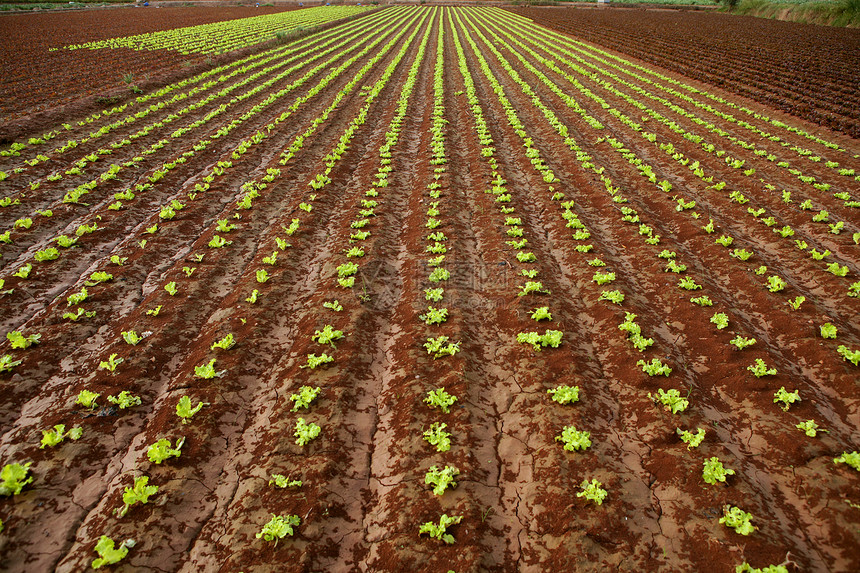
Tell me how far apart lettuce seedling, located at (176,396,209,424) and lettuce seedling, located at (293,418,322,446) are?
1.39 m

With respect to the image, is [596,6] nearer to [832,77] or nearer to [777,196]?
[832,77]

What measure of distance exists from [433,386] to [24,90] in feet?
82.2

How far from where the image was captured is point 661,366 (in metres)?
6.02

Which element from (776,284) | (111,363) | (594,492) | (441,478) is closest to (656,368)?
(594,492)

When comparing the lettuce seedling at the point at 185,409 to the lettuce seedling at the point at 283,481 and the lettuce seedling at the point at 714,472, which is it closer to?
the lettuce seedling at the point at 283,481

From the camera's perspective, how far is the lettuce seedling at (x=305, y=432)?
201 inches

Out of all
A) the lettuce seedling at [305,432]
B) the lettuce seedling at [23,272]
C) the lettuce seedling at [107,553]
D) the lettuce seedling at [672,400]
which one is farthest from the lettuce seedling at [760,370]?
the lettuce seedling at [23,272]

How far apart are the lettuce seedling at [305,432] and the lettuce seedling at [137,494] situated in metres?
1.57

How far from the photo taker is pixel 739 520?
412cm

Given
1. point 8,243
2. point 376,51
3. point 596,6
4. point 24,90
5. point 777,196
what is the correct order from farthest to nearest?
point 596,6 → point 376,51 → point 24,90 → point 777,196 → point 8,243

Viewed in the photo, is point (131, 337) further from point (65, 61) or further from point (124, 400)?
point (65, 61)

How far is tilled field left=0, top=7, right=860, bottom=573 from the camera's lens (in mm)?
4336

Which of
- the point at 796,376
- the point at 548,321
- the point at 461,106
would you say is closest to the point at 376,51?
the point at 461,106

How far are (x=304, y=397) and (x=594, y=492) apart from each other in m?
3.82
